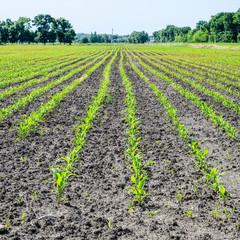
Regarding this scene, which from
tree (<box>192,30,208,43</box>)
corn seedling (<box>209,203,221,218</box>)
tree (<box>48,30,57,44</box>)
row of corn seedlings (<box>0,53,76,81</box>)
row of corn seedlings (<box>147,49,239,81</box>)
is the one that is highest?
tree (<box>48,30,57,44</box>)

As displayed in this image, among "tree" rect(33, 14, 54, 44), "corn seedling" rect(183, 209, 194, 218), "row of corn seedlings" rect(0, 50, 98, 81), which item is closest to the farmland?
"corn seedling" rect(183, 209, 194, 218)

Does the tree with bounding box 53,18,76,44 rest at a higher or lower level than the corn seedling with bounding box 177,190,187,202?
higher

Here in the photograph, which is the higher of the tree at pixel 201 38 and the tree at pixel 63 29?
the tree at pixel 63 29

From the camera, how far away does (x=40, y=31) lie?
111m

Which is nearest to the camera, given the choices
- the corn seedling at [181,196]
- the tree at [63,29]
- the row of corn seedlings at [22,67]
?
the corn seedling at [181,196]

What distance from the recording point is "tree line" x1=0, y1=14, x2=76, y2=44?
99.8 meters

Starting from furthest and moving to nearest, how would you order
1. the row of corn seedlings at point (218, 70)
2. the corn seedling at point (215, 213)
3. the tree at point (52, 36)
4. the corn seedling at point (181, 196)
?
1. the tree at point (52, 36)
2. the row of corn seedlings at point (218, 70)
3. the corn seedling at point (181, 196)
4. the corn seedling at point (215, 213)

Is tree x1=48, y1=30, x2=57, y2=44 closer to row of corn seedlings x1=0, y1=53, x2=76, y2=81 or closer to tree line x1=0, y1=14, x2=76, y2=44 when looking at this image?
tree line x1=0, y1=14, x2=76, y2=44

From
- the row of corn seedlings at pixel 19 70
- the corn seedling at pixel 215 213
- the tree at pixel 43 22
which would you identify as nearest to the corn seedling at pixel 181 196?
the corn seedling at pixel 215 213

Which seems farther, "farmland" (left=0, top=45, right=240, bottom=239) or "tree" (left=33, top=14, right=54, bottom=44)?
"tree" (left=33, top=14, right=54, bottom=44)

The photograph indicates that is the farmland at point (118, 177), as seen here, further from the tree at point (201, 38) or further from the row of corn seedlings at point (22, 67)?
the tree at point (201, 38)

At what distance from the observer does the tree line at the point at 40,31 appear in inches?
3930

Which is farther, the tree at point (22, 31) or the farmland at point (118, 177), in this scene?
the tree at point (22, 31)

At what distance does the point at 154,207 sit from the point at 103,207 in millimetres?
704
